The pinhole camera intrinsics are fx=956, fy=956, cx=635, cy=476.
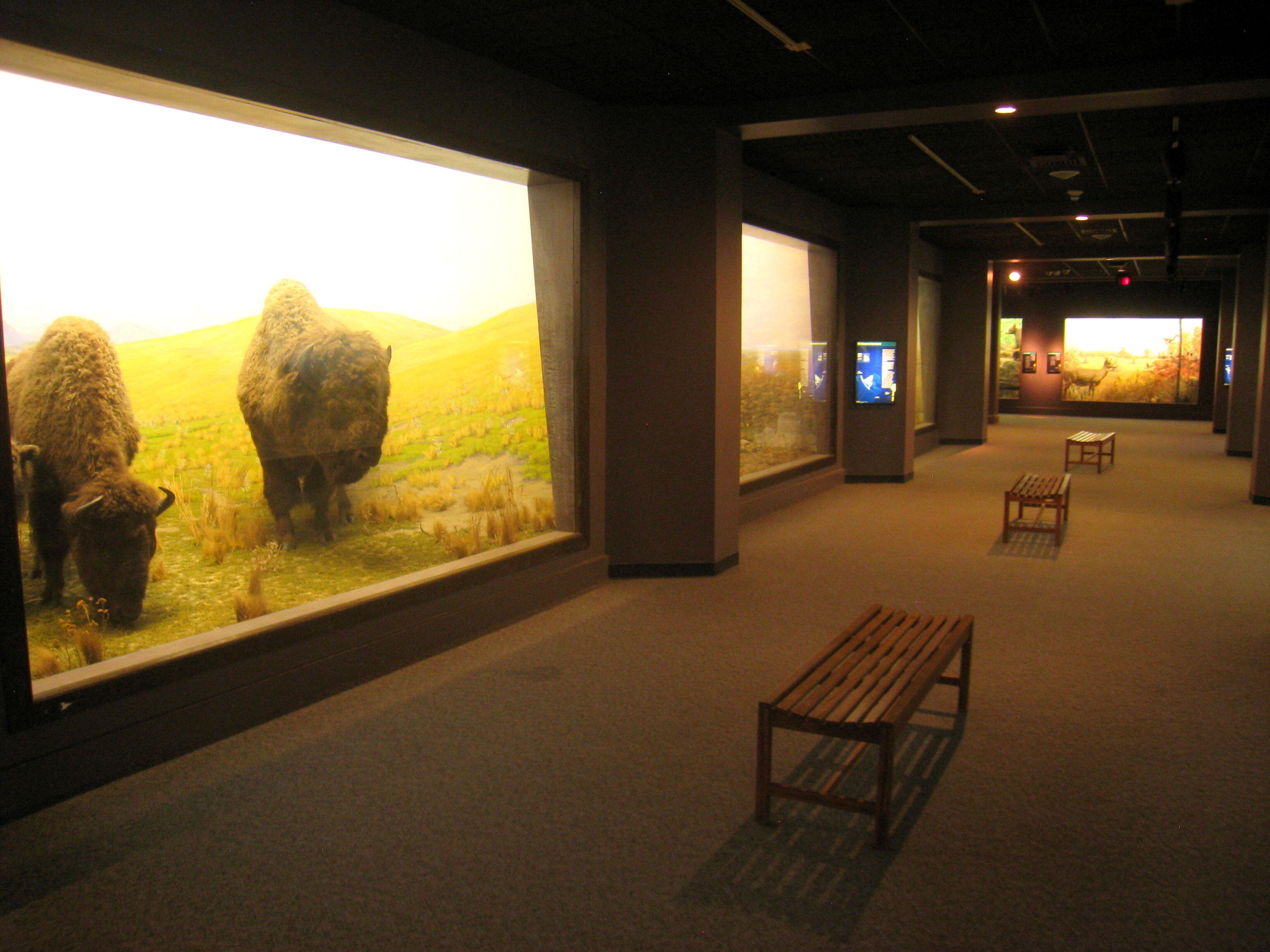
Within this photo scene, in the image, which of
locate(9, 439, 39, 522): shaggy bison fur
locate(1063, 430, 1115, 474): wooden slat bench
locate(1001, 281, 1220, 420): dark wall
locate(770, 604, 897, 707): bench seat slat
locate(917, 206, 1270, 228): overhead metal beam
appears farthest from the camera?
locate(1001, 281, 1220, 420): dark wall

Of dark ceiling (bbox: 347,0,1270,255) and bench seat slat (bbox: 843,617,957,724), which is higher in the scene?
dark ceiling (bbox: 347,0,1270,255)

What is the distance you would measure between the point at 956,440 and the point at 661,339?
11.7m

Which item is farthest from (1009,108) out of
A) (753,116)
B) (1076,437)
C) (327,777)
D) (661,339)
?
(1076,437)

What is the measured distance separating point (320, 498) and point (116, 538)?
1.06m

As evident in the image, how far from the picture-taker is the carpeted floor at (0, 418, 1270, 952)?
279 cm

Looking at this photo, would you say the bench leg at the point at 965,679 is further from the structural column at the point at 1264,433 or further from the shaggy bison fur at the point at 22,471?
the structural column at the point at 1264,433

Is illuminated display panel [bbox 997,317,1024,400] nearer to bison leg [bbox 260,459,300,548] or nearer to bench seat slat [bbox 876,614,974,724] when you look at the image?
bench seat slat [bbox 876,614,974,724]

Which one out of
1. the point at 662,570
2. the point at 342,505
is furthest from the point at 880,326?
the point at 342,505

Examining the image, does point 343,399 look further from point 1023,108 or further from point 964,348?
point 964,348

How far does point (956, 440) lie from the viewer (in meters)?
17.1

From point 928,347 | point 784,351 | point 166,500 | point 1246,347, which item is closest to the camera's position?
point 166,500

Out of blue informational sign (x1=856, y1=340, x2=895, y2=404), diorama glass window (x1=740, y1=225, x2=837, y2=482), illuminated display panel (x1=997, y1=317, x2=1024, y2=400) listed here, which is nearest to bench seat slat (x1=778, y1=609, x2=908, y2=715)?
diorama glass window (x1=740, y1=225, x2=837, y2=482)

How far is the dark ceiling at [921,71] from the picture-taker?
4793 mm

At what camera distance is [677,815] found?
11.3ft
